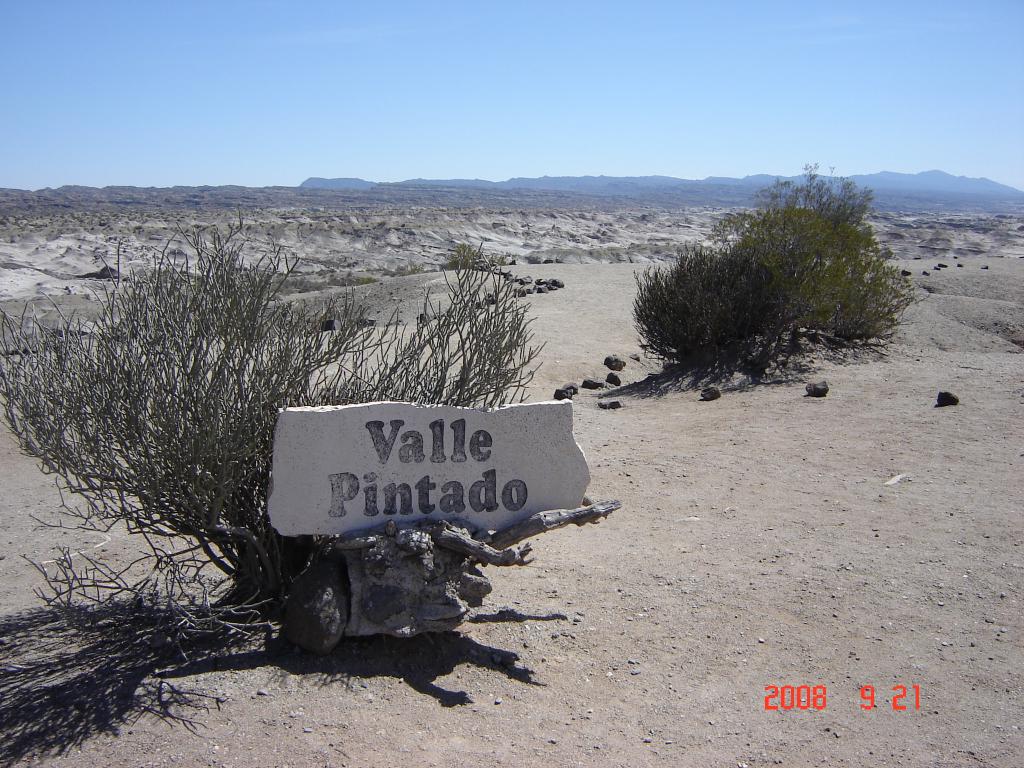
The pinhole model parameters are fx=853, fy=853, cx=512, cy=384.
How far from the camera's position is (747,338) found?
12.7 metres

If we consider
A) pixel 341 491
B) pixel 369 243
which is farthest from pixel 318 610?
pixel 369 243

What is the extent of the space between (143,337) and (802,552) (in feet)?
14.2

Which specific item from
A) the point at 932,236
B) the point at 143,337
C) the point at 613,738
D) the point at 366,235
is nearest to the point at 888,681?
the point at 613,738

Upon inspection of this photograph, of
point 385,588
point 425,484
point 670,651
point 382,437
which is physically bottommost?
point 670,651

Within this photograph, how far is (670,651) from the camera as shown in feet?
14.9

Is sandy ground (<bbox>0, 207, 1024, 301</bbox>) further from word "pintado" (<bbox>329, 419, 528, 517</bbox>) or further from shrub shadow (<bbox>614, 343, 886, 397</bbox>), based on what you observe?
word "pintado" (<bbox>329, 419, 528, 517</bbox>)

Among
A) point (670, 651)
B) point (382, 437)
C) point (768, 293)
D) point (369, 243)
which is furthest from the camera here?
point (369, 243)

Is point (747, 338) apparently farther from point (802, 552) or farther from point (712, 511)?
point (802, 552)

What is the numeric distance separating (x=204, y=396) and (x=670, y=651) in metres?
2.74

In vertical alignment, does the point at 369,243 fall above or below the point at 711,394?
above

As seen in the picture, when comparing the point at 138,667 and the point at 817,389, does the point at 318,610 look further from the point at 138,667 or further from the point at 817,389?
the point at 817,389

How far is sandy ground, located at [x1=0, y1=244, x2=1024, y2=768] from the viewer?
142 inches

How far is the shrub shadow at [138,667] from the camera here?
3619 millimetres
